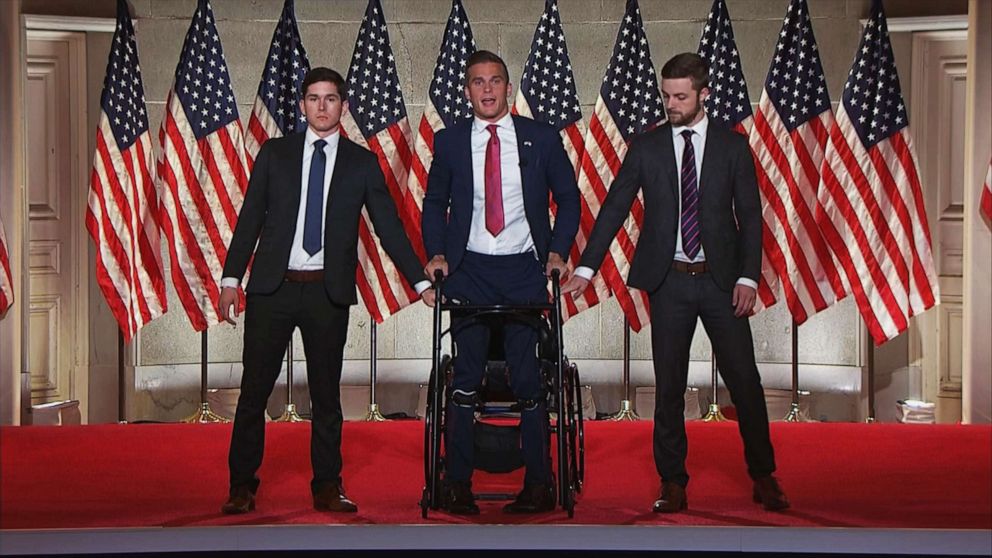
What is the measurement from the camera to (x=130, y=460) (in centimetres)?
619

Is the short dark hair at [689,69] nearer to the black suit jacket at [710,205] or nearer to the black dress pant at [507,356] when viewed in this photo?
the black suit jacket at [710,205]

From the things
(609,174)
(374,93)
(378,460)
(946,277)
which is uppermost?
(374,93)

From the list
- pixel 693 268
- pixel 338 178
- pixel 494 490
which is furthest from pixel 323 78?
pixel 494 490

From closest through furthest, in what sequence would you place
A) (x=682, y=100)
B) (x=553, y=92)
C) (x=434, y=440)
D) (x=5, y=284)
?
(x=434, y=440) → (x=682, y=100) → (x=5, y=284) → (x=553, y=92)

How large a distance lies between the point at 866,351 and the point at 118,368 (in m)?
5.04

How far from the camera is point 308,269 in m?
5.05

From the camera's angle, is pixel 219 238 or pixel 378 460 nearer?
pixel 378 460

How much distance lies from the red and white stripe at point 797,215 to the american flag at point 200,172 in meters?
3.20

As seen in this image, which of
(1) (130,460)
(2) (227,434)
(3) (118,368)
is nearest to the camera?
(1) (130,460)

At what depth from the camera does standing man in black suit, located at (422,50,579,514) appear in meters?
5.04

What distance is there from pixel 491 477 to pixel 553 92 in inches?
114

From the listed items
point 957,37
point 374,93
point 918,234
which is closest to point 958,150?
point 957,37

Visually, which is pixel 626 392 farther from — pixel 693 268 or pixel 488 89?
pixel 488 89

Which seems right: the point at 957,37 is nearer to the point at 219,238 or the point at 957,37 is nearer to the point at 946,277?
the point at 946,277
